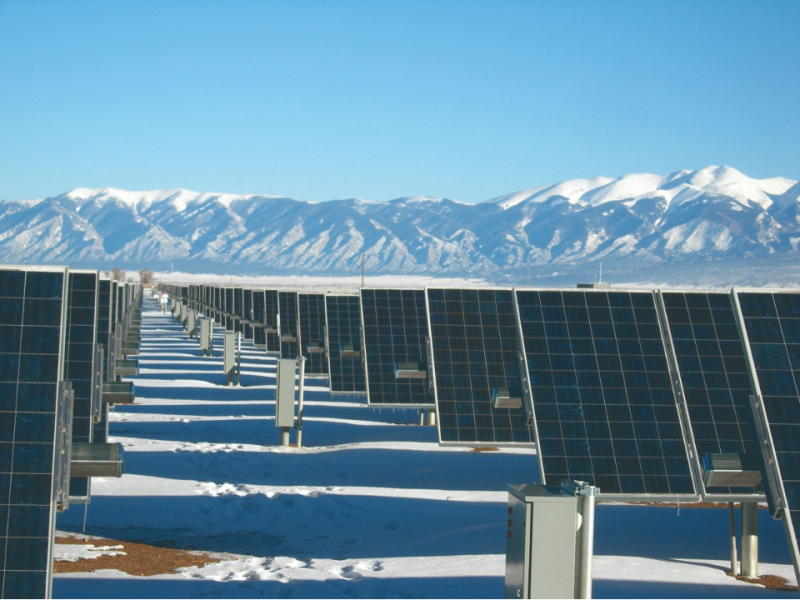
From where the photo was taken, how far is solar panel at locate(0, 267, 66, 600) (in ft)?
21.9

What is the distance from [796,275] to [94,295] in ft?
684

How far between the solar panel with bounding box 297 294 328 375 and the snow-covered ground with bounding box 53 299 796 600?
17.8 feet

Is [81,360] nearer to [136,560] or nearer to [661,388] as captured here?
[136,560]

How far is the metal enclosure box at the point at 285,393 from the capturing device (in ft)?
58.8

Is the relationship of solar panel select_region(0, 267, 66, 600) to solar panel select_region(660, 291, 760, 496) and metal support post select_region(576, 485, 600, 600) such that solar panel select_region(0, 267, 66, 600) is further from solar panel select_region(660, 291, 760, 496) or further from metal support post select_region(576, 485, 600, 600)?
solar panel select_region(660, 291, 760, 496)

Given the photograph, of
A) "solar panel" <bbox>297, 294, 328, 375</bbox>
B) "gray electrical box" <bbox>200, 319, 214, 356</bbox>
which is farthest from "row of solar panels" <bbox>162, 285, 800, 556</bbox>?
"gray electrical box" <bbox>200, 319, 214, 356</bbox>

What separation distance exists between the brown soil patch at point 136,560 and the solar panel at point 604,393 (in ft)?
13.8

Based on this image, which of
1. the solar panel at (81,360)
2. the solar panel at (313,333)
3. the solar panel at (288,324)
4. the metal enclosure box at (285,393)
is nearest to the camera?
the solar panel at (81,360)

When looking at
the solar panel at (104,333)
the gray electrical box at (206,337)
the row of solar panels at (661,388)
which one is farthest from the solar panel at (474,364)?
the gray electrical box at (206,337)

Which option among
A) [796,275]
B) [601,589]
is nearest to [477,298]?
[601,589]

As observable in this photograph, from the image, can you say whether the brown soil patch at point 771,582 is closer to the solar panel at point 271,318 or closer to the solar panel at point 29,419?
the solar panel at point 29,419

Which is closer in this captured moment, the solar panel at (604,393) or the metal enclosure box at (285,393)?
the solar panel at (604,393)

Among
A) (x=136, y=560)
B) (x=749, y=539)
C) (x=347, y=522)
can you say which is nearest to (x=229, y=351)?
(x=347, y=522)

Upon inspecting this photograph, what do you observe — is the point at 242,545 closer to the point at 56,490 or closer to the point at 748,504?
the point at 56,490
